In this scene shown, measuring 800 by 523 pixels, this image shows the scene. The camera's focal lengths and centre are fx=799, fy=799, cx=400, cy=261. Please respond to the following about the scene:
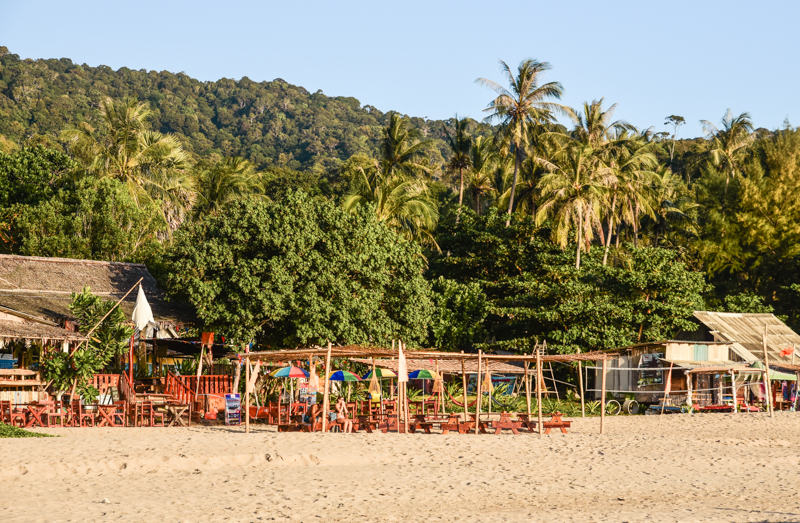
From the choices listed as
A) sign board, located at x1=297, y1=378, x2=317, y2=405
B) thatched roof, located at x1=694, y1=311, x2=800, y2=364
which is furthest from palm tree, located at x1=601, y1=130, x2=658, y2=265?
sign board, located at x1=297, y1=378, x2=317, y2=405

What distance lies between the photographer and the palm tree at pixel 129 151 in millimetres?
37562

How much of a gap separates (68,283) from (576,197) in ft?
68.7

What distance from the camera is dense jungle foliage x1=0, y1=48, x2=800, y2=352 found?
24719 mm

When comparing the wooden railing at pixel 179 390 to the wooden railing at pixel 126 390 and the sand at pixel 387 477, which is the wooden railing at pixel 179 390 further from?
the sand at pixel 387 477

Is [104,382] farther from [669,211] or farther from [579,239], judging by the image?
[669,211]

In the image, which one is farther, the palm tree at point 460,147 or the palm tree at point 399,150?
the palm tree at point 460,147

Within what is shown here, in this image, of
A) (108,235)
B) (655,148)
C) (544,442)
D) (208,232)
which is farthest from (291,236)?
(655,148)

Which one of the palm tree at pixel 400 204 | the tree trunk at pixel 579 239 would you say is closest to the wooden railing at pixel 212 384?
the palm tree at pixel 400 204

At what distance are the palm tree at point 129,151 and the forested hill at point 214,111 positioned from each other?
121ft

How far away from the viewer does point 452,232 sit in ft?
123

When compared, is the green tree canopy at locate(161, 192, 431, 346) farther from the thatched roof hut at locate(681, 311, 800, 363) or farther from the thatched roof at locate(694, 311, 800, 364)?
the thatched roof at locate(694, 311, 800, 364)

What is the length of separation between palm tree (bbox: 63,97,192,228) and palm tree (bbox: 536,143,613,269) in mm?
18521

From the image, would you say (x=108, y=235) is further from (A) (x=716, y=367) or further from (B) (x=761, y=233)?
(B) (x=761, y=233)

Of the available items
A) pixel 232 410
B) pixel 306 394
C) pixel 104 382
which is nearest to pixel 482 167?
pixel 306 394
